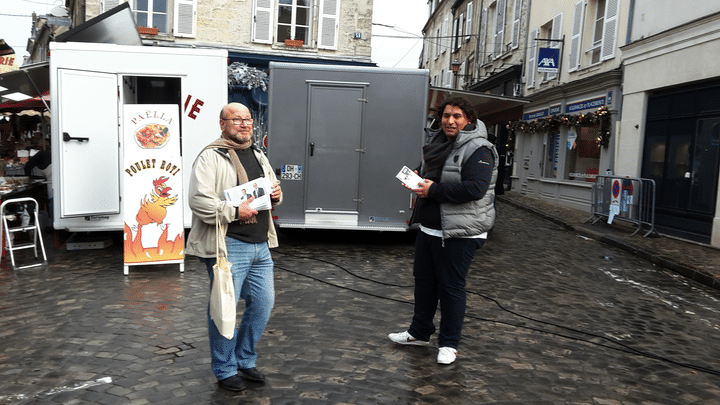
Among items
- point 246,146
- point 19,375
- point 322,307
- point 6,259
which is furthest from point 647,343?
point 6,259

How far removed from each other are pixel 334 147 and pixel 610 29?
10251 millimetres

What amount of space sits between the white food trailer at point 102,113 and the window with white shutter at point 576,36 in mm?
12971

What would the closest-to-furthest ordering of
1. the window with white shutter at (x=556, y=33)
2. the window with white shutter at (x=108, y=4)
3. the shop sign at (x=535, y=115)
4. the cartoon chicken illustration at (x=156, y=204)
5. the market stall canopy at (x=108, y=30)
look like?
the cartoon chicken illustration at (x=156, y=204) < the market stall canopy at (x=108, y=30) < the window with white shutter at (x=108, y=4) < the window with white shutter at (x=556, y=33) < the shop sign at (x=535, y=115)

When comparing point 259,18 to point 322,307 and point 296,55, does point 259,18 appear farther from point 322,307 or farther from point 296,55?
point 322,307

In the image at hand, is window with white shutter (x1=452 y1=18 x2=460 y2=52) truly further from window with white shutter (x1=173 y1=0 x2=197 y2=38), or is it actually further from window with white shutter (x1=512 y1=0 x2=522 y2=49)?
window with white shutter (x1=173 y1=0 x2=197 y2=38)

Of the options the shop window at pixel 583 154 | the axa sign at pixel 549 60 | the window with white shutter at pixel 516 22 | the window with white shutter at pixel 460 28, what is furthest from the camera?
the window with white shutter at pixel 460 28

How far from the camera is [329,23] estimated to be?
18.2m

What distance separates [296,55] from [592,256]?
11.5 metres

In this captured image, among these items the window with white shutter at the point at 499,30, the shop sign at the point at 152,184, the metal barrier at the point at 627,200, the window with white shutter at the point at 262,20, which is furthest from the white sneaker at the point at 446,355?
the window with white shutter at the point at 499,30

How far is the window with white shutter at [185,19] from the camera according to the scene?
17.4m

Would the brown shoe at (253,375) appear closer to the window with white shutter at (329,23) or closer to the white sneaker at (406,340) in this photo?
the white sneaker at (406,340)

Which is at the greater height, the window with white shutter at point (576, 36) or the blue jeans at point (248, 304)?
the window with white shutter at point (576, 36)

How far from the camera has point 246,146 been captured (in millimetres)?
3625

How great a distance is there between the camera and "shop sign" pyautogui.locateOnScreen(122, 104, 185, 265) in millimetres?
6828
